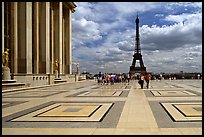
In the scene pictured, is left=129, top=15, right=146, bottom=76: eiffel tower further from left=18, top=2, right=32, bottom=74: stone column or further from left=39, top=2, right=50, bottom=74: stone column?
left=18, top=2, right=32, bottom=74: stone column

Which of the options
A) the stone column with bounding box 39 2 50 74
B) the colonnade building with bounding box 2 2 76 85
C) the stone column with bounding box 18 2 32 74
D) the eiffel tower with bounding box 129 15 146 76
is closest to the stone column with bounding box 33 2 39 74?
the colonnade building with bounding box 2 2 76 85

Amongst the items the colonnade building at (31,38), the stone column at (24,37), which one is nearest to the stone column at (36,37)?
the colonnade building at (31,38)

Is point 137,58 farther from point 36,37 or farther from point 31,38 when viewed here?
point 31,38

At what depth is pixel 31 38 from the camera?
1479 inches

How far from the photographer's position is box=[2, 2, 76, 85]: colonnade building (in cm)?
3509

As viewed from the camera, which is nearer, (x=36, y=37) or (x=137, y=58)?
(x=36, y=37)

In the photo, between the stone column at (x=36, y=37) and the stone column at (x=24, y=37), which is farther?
the stone column at (x=36, y=37)

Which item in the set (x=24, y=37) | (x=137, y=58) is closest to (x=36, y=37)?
(x=24, y=37)

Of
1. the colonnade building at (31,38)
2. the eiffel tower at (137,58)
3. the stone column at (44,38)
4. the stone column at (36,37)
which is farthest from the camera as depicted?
the eiffel tower at (137,58)

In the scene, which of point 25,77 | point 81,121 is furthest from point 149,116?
point 25,77

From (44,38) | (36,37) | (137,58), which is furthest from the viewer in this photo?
(137,58)

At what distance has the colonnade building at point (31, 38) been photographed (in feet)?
115

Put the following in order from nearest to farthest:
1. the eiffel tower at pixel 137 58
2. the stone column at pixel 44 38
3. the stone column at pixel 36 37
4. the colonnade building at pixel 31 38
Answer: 1. the colonnade building at pixel 31 38
2. the stone column at pixel 36 37
3. the stone column at pixel 44 38
4. the eiffel tower at pixel 137 58

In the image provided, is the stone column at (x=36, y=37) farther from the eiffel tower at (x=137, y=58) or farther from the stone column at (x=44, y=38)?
the eiffel tower at (x=137, y=58)
